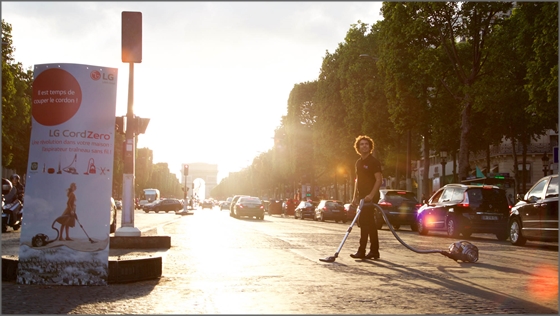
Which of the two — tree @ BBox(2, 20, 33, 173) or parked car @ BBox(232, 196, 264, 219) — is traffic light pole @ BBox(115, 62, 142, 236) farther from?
tree @ BBox(2, 20, 33, 173)

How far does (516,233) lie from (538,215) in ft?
4.06

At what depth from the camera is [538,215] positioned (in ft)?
63.3

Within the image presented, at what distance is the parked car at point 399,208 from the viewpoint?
3127cm

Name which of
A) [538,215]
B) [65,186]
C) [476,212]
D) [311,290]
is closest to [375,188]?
[311,290]

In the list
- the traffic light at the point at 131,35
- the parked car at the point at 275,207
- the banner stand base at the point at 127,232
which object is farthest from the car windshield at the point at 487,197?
the parked car at the point at 275,207

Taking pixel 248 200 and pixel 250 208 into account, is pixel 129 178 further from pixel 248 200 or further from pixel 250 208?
pixel 248 200

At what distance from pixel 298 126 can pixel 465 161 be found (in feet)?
115

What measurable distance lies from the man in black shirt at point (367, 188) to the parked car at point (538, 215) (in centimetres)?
791

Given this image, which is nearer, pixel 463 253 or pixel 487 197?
pixel 463 253

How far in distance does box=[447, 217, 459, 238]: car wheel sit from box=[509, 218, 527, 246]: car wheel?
310 cm

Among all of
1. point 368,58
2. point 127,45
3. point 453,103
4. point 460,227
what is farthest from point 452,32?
point 127,45

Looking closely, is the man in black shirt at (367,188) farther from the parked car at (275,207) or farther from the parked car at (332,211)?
the parked car at (275,207)

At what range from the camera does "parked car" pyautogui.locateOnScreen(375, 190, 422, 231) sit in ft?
103

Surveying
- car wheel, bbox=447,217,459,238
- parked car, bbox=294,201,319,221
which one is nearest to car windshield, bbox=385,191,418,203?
car wheel, bbox=447,217,459,238
